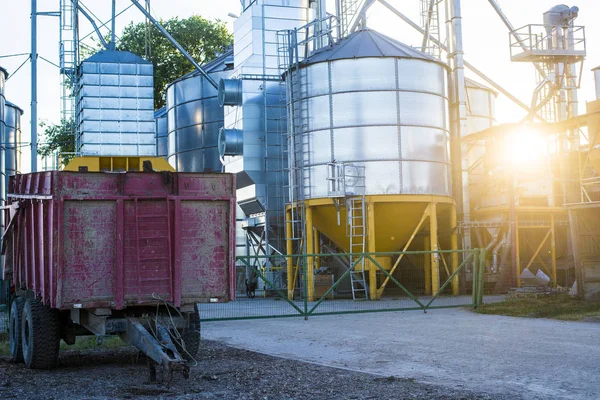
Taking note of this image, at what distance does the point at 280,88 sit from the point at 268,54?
1604 millimetres

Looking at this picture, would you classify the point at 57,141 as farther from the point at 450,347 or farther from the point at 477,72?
the point at 450,347

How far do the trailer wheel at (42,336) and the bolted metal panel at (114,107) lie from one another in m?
21.6

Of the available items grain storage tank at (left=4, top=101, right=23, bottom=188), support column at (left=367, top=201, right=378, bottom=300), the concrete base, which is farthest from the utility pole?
grain storage tank at (left=4, top=101, right=23, bottom=188)

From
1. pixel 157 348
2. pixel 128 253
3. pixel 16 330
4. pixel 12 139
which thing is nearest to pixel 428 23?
pixel 12 139

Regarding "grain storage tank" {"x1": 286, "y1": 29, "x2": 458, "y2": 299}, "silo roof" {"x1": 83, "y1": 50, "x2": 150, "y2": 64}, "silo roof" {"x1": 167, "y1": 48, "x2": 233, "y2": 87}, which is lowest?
"grain storage tank" {"x1": 286, "y1": 29, "x2": 458, "y2": 299}

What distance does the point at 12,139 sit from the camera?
38.1m

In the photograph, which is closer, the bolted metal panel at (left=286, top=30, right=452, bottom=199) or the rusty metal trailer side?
the rusty metal trailer side

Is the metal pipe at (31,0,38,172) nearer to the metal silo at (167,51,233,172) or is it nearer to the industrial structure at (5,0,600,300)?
the industrial structure at (5,0,600,300)

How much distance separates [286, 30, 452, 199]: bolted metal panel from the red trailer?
1541 cm

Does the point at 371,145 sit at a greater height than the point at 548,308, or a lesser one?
greater

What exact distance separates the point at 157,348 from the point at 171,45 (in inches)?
2011

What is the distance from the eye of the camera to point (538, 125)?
2820 cm

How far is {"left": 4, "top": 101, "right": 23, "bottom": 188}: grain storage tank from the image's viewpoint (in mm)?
36094

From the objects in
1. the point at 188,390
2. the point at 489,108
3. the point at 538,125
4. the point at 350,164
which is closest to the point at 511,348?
the point at 188,390
